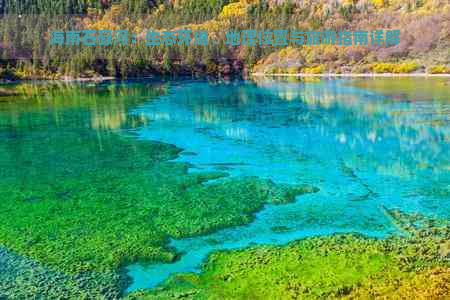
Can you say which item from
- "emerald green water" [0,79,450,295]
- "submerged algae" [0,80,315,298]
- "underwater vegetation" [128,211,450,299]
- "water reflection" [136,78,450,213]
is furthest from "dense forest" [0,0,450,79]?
"underwater vegetation" [128,211,450,299]

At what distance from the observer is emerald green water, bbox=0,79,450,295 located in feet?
59.3

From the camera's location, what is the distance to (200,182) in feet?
85.8

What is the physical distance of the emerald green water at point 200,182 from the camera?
711 inches

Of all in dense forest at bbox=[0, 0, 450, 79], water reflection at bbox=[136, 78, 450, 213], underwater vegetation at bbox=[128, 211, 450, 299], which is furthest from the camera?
dense forest at bbox=[0, 0, 450, 79]

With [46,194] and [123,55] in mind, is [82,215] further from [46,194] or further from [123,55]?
[123,55]

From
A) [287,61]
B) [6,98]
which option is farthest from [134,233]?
[287,61]

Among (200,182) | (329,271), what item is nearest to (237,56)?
(200,182)

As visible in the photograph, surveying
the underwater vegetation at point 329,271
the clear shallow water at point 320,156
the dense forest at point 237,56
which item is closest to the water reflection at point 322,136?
the clear shallow water at point 320,156

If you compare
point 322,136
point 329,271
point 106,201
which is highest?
point 322,136

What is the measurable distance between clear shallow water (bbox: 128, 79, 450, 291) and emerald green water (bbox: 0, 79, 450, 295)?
10 cm

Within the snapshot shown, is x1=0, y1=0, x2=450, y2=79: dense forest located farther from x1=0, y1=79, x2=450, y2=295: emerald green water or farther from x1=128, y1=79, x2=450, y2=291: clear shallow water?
x1=0, y1=79, x2=450, y2=295: emerald green water

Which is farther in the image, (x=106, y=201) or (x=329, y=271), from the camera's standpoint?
(x=106, y=201)

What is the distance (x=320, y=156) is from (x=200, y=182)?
9.06 metres

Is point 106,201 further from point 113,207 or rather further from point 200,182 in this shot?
point 200,182
